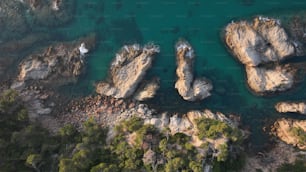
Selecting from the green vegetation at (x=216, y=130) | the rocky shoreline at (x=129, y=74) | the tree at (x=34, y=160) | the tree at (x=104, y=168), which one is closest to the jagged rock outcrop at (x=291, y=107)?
the rocky shoreline at (x=129, y=74)

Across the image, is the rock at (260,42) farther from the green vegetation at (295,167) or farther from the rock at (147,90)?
the green vegetation at (295,167)

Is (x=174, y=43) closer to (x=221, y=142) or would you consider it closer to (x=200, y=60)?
(x=200, y=60)

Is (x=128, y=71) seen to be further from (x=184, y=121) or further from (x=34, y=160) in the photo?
(x=34, y=160)

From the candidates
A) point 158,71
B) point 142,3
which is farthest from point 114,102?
point 142,3

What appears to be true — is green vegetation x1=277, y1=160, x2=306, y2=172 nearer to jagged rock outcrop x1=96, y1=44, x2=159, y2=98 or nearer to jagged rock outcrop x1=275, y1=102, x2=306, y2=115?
jagged rock outcrop x1=275, y1=102, x2=306, y2=115

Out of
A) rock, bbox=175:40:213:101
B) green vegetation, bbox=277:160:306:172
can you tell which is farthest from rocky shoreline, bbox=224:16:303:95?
green vegetation, bbox=277:160:306:172
